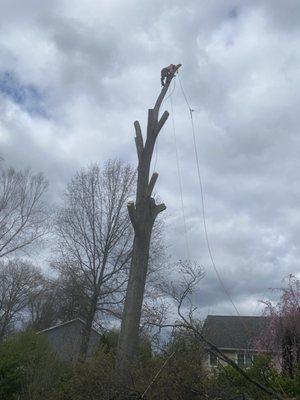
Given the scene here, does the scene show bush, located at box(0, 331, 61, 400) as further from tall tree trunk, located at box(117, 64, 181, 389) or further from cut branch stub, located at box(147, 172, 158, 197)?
cut branch stub, located at box(147, 172, 158, 197)

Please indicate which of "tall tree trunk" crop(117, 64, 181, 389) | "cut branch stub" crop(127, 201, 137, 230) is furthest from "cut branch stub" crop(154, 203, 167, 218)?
"cut branch stub" crop(127, 201, 137, 230)

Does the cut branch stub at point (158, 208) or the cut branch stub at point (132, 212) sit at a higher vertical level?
the cut branch stub at point (158, 208)

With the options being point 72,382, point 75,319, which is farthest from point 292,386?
point 75,319

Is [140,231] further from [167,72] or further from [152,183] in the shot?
[167,72]

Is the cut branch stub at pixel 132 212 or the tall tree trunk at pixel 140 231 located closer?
the tall tree trunk at pixel 140 231

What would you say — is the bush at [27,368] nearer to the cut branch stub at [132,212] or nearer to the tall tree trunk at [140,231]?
the tall tree trunk at [140,231]

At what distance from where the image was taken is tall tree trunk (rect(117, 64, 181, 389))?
422 inches

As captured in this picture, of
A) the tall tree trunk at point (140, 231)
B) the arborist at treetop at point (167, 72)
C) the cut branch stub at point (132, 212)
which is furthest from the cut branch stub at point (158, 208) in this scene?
the arborist at treetop at point (167, 72)

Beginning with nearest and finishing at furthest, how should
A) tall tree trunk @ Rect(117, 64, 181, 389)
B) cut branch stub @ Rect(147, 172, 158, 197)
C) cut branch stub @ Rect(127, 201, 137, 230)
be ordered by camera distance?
tall tree trunk @ Rect(117, 64, 181, 389) → cut branch stub @ Rect(127, 201, 137, 230) → cut branch stub @ Rect(147, 172, 158, 197)

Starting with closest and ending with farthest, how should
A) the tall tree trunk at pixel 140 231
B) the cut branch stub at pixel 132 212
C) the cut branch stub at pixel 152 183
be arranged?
the tall tree trunk at pixel 140 231 < the cut branch stub at pixel 132 212 < the cut branch stub at pixel 152 183

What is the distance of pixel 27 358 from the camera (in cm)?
1417

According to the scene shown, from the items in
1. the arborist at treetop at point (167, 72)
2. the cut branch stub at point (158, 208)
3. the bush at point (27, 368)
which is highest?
the arborist at treetop at point (167, 72)

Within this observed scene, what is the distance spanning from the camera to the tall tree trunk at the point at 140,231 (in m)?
10.7

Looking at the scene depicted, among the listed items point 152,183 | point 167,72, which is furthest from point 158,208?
point 167,72
